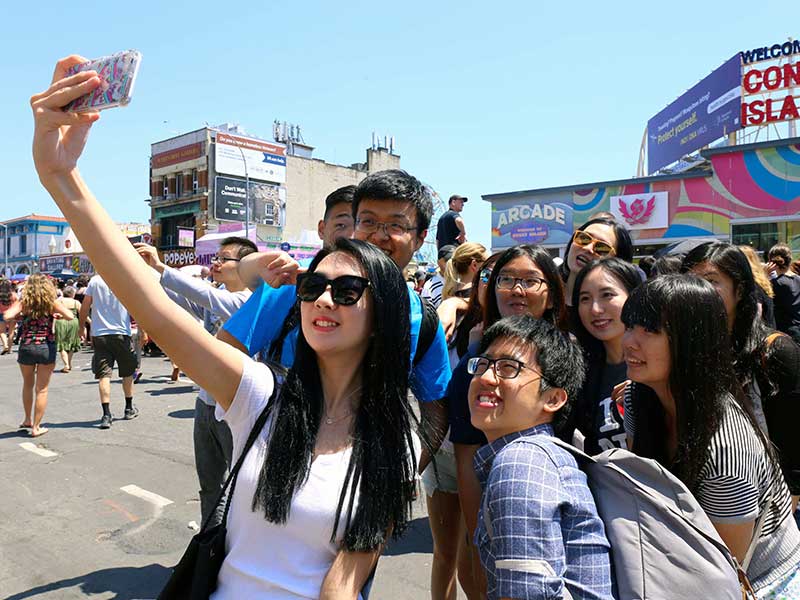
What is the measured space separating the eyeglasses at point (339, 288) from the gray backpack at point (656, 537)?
2.06 feet

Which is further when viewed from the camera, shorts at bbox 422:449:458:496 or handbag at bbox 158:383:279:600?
shorts at bbox 422:449:458:496

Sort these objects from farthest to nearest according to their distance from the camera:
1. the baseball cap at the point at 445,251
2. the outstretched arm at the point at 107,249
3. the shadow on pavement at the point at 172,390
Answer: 1. the shadow on pavement at the point at 172,390
2. the baseball cap at the point at 445,251
3. the outstretched arm at the point at 107,249

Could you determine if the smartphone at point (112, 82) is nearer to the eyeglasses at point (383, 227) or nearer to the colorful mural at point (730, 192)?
the eyeglasses at point (383, 227)

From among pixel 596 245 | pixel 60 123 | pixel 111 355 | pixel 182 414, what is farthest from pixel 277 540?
pixel 182 414

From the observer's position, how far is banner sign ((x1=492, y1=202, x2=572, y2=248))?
21.6 metres

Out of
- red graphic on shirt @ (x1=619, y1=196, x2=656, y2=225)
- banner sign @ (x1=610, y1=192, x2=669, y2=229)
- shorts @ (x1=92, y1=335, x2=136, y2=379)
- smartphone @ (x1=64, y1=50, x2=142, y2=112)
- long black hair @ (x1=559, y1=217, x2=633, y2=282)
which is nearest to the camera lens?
smartphone @ (x1=64, y1=50, x2=142, y2=112)

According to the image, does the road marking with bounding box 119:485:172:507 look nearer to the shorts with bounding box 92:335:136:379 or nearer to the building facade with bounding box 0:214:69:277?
the shorts with bounding box 92:335:136:379

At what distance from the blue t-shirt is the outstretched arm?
0.56m

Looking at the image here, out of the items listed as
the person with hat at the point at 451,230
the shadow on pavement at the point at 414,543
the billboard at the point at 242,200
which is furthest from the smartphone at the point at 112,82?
the billboard at the point at 242,200

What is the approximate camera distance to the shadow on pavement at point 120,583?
11.3 ft

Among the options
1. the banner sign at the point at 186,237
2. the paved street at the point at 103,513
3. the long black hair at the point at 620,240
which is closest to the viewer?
the long black hair at the point at 620,240

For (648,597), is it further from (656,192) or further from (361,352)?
(656,192)

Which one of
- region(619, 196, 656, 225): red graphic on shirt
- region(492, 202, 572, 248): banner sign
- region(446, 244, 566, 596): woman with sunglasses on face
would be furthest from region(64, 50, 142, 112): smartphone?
region(492, 202, 572, 248): banner sign

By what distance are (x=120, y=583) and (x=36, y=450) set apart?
3.54 m
